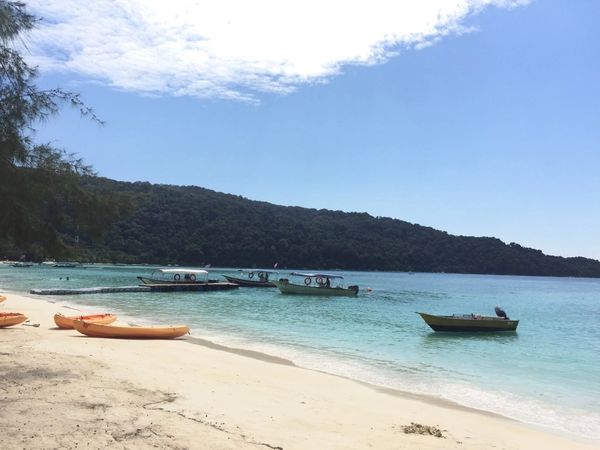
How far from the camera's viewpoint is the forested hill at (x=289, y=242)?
10194cm

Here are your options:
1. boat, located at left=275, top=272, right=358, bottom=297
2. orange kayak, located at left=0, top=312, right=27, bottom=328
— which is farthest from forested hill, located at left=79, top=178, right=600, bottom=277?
orange kayak, located at left=0, top=312, right=27, bottom=328

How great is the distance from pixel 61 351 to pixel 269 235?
100501 mm

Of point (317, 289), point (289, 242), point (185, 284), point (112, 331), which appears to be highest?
point (289, 242)

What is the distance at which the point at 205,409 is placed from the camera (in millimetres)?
7484

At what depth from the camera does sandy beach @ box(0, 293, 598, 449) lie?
19.1 feet

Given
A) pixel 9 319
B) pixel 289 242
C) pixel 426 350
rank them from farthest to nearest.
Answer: pixel 289 242 < pixel 426 350 < pixel 9 319

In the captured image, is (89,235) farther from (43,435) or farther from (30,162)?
(43,435)

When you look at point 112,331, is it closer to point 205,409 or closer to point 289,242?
point 205,409

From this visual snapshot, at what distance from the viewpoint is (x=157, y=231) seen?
3999 inches

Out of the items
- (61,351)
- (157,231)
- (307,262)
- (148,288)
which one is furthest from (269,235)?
(61,351)

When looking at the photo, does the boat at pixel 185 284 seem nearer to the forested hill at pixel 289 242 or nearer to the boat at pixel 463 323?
the boat at pixel 463 323

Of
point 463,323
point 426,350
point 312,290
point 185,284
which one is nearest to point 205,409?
point 426,350

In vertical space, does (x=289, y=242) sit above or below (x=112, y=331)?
above

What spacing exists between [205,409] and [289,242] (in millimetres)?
105838
